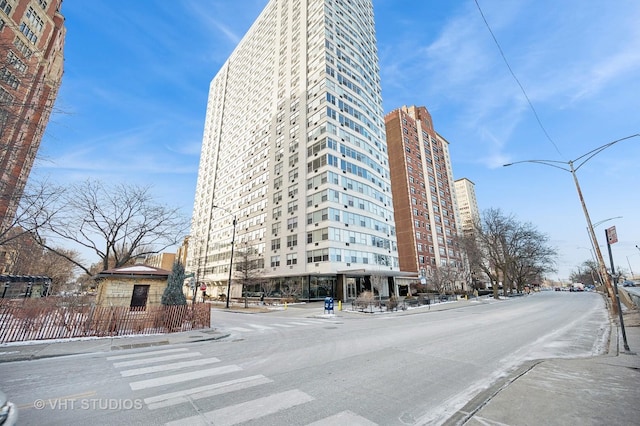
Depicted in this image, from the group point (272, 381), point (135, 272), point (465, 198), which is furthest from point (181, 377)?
point (465, 198)

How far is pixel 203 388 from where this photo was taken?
16.6 ft

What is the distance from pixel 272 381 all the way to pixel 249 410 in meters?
1.36

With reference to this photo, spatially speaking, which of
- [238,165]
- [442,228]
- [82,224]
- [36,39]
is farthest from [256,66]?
[442,228]

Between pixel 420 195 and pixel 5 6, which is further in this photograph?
pixel 420 195

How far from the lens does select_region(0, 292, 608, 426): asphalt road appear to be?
3.99 meters

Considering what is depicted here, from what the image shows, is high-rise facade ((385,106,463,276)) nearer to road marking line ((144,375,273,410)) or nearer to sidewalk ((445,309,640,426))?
sidewalk ((445,309,640,426))

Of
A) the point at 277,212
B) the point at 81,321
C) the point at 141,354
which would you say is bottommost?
the point at 141,354

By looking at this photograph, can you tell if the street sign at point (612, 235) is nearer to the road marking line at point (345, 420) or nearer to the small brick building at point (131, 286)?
the road marking line at point (345, 420)

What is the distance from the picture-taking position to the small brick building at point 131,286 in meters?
15.8

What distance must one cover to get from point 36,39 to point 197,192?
160 feet

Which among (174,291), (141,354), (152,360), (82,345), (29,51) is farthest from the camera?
(29,51)

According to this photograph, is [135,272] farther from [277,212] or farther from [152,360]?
[277,212]

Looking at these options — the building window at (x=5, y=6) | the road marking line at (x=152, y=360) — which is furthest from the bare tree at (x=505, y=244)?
the building window at (x=5, y=6)

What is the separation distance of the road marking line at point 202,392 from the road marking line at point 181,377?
0.76m
